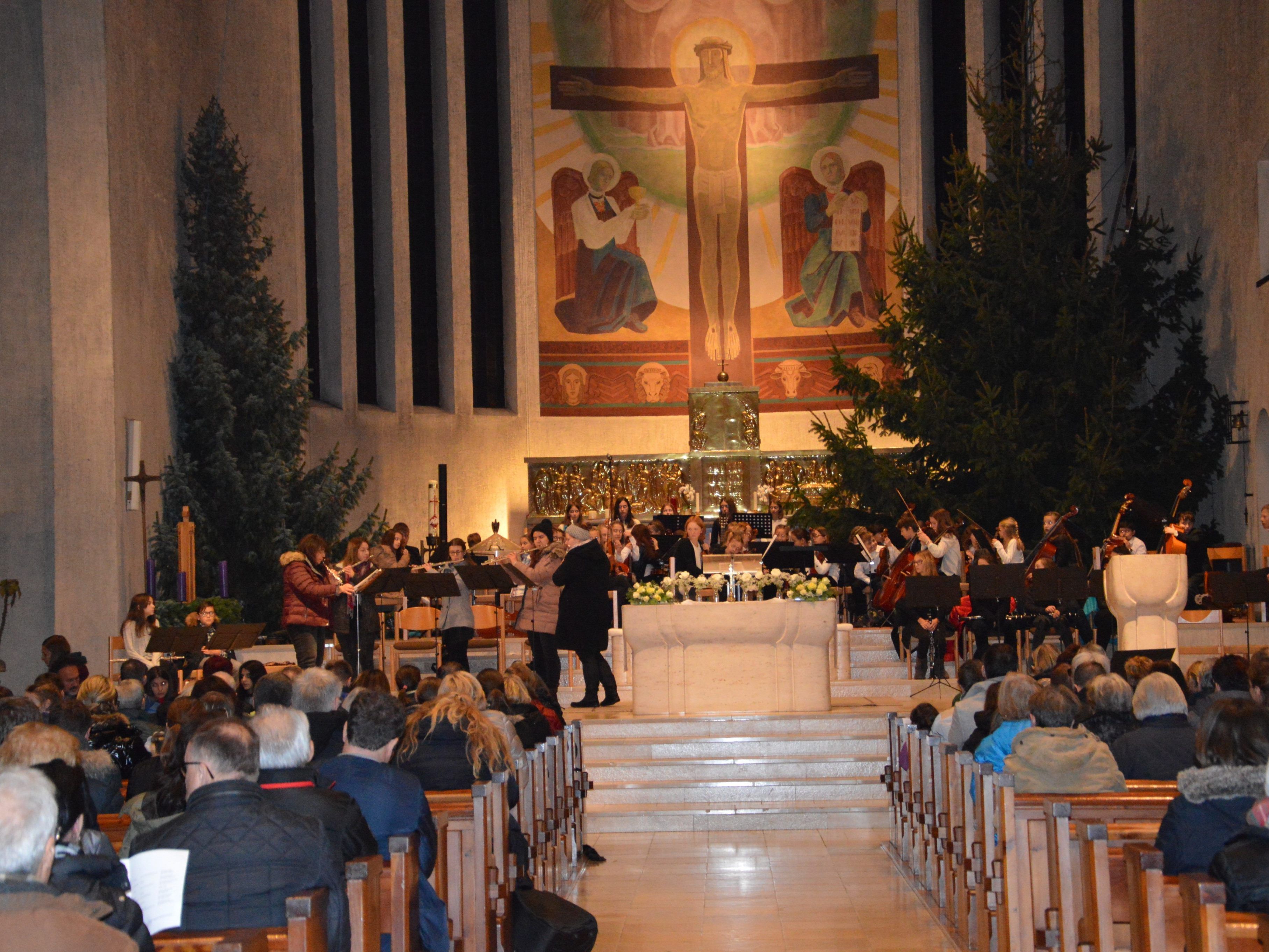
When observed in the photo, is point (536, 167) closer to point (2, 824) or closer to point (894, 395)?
point (894, 395)

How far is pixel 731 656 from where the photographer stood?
11.2 metres

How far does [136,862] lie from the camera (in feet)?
12.2

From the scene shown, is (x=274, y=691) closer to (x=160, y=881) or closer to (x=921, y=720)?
(x=160, y=881)

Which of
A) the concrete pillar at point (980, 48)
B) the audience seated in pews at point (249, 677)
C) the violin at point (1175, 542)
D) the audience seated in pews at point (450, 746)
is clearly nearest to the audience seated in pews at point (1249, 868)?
the audience seated in pews at point (450, 746)

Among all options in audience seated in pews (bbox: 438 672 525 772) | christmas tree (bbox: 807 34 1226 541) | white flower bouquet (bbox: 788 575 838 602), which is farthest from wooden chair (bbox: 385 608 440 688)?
christmas tree (bbox: 807 34 1226 541)

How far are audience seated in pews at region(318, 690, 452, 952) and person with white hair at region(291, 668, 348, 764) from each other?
135 centimetres

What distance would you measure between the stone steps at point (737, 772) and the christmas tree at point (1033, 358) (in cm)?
774

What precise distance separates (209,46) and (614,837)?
419 inches

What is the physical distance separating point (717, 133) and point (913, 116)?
3.05m

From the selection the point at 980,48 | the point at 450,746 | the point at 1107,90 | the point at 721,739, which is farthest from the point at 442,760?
the point at 980,48

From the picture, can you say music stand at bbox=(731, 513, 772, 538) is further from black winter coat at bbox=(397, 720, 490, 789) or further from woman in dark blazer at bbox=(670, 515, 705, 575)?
black winter coat at bbox=(397, 720, 490, 789)

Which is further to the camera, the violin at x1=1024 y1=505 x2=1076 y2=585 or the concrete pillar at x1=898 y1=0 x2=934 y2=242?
the concrete pillar at x1=898 y1=0 x2=934 y2=242

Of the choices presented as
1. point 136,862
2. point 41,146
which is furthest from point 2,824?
point 41,146

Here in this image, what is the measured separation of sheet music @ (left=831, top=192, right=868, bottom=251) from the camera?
2417 cm
